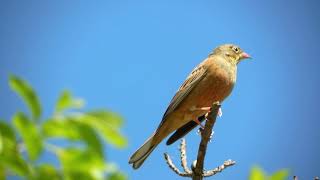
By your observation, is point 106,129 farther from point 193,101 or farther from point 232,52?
point 232,52

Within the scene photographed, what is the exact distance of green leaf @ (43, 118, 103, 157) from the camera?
4.01 feet

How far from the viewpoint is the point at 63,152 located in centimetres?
124

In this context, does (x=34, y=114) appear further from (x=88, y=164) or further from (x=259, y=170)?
(x=259, y=170)

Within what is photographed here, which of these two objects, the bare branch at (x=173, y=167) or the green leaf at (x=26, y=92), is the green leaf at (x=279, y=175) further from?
the bare branch at (x=173, y=167)

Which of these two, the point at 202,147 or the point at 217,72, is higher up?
the point at 217,72

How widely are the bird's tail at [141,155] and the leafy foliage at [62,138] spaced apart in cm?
551

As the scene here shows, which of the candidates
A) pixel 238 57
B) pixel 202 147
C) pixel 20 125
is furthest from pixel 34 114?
pixel 238 57

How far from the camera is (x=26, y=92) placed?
4.06 ft

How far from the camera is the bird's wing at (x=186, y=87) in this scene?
7383 mm

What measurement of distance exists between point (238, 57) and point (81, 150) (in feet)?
25.6

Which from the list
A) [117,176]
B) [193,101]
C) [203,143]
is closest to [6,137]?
[117,176]

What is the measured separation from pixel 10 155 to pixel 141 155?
5632mm

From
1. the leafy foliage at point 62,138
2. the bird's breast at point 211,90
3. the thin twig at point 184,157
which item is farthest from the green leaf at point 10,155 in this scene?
the bird's breast at point 211,90

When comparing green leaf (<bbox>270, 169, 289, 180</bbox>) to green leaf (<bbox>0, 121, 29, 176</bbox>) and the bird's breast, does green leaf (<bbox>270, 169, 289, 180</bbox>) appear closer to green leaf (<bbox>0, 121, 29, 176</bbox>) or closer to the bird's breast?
green leaf (<bbox>0, 121, 29, 176</bbox>)
